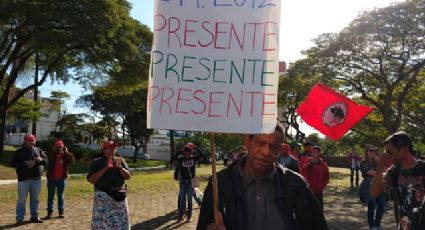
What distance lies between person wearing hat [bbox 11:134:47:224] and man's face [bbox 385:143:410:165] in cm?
753

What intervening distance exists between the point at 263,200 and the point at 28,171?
850 cm

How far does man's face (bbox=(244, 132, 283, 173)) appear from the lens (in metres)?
2.95

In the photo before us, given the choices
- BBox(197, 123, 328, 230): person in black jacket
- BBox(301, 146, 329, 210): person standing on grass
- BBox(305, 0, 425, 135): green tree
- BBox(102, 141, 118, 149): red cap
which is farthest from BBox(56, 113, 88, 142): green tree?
BBox(197, 123, 328, 230): person in black jacket

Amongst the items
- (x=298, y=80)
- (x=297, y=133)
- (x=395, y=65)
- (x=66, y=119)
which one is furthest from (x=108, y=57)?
(x=66, y=119)

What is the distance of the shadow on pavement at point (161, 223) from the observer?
1053cm

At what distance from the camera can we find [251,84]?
3.16 m

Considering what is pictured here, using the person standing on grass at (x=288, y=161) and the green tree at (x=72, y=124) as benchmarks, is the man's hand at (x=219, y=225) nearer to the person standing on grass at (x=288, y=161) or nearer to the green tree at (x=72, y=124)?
the person standing on grass at (x=288, y=161)

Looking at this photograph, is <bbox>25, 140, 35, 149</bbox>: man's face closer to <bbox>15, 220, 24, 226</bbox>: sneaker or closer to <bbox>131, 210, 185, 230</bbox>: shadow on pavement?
<bbox>15, 220, 24, 226</bbox>: sneaker

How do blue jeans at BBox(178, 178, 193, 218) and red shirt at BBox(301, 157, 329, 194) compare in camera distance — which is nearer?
red shirt at BBox(301, 157, 329, 194)

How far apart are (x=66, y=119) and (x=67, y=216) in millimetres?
49378

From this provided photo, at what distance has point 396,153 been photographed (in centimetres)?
485

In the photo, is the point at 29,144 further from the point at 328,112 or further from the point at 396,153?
the point at 396,153

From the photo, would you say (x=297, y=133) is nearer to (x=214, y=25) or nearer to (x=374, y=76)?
(x=374, y=76)

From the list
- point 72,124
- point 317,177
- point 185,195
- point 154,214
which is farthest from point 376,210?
point 72,124
